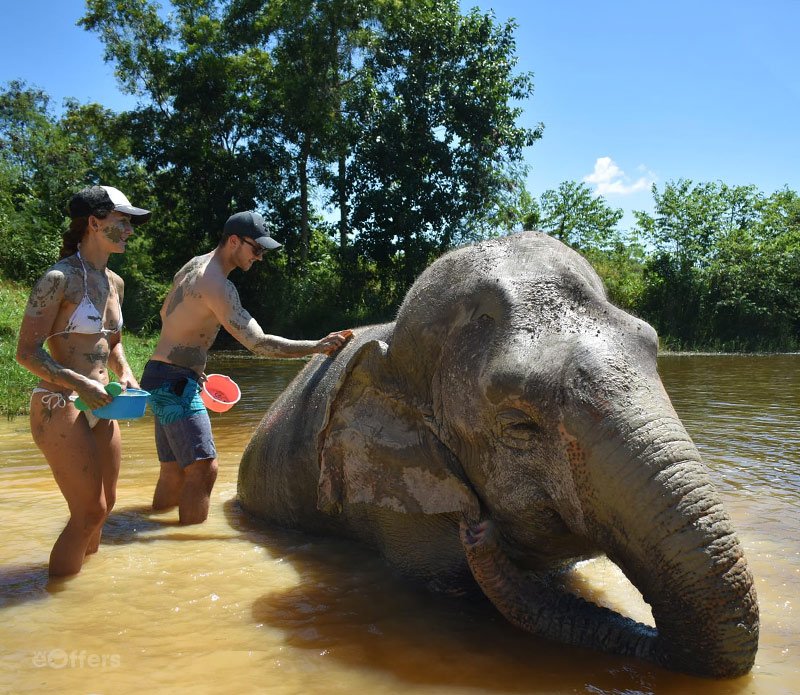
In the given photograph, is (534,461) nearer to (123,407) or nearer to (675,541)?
(675,541)

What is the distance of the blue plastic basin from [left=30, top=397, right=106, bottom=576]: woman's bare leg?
27cm

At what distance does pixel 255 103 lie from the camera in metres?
28.2

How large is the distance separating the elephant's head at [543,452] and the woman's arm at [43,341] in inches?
47.5

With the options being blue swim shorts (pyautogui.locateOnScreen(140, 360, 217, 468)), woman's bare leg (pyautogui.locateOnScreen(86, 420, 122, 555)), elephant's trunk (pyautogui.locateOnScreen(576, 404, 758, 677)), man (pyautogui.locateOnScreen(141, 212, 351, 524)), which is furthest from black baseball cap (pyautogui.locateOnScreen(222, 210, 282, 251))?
elephant's trunk (pyautogui.locateOnScreen(576, 404, 758, 677))

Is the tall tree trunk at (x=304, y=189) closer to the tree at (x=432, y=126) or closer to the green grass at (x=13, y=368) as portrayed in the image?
the tree at (x=432, y=126)

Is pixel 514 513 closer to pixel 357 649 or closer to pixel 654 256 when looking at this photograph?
pixel 357 649

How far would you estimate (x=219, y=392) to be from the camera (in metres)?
5.90

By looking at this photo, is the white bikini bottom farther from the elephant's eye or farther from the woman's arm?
the elephant's eye

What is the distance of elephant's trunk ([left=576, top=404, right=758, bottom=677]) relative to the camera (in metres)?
2.70

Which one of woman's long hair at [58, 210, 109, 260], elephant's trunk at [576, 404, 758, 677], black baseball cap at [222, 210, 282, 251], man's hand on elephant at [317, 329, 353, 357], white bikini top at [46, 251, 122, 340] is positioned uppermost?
black baseball cap at [222, 210, 282, 251]

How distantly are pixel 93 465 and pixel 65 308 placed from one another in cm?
84

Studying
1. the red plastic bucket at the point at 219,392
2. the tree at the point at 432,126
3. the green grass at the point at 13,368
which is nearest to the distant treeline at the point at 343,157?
the tree at the point at 432,126

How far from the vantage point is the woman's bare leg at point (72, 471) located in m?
4.11

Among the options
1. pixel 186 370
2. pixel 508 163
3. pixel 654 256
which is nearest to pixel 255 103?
pixel 508 163
